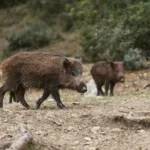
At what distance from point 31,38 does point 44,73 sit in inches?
908

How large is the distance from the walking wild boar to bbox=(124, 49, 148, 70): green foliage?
11421 millimetres

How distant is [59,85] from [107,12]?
15.6 metres

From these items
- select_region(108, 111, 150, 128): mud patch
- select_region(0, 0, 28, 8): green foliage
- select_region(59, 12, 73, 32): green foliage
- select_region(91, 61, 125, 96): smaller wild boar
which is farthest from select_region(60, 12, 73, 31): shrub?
select_region(108, 111, 150, 128): mud patch

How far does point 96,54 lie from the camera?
1013 inches

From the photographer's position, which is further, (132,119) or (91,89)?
(91,89)

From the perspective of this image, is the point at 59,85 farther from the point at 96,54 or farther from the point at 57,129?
the point at 96,54

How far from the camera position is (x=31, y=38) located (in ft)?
109

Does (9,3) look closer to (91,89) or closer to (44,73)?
(91,89)

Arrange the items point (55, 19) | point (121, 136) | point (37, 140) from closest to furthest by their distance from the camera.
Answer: point (37, 140) < point (121, 136) < point (55, 19)

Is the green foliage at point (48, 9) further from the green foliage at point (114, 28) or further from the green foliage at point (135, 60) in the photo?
the green foliage at point (135, 60)

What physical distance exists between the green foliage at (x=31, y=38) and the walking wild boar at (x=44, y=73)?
72.8 feet

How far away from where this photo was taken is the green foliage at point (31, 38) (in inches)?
1294

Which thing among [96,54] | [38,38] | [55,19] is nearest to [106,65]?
[96,54]

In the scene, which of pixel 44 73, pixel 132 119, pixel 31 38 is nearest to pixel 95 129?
pixel 132 119
